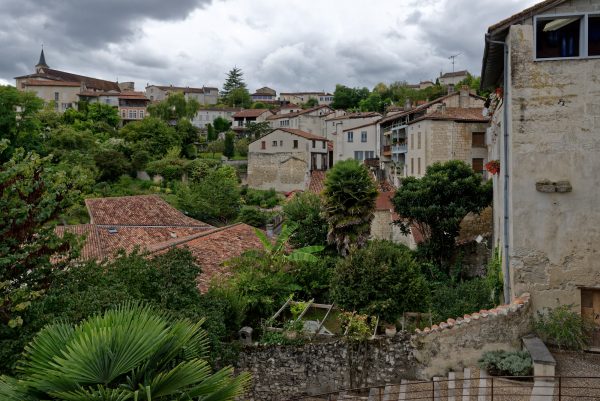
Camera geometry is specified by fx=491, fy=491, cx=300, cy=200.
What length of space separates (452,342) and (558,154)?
208 inches

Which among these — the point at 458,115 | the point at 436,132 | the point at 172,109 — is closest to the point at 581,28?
the point at 436,132

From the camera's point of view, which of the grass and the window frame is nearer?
the window frame

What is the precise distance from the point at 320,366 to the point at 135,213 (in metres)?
23.6

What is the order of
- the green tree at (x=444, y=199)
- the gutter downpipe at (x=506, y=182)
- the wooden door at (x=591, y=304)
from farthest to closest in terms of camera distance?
the green tree at (x=444, y=199)
the gutter downpipe at (x=506, y=182)
the wooden door at (x=591, y=304)

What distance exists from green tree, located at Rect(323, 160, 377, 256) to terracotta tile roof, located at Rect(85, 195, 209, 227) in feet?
46.3

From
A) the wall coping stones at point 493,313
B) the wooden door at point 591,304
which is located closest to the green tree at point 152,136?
the wall coping stones at point 493,313

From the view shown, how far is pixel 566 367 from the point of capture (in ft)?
36.1

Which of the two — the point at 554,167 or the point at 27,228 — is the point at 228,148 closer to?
the point at 27,228

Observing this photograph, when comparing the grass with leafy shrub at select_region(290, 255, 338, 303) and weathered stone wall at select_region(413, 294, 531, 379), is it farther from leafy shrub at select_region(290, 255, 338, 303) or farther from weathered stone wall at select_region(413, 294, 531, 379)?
weathered stone wall at select_region(413, 294, 531, 379)

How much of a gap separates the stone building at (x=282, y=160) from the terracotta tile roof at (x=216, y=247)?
91.8 ft

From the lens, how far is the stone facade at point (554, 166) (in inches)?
466

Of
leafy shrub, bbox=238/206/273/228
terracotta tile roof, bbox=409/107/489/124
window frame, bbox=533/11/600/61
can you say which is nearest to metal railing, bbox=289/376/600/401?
window frame, bbox=533/11/600/61

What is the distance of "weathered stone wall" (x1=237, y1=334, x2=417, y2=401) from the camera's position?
13258 mm

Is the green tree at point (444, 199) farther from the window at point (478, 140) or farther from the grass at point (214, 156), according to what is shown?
the grass at point (214, 156)
